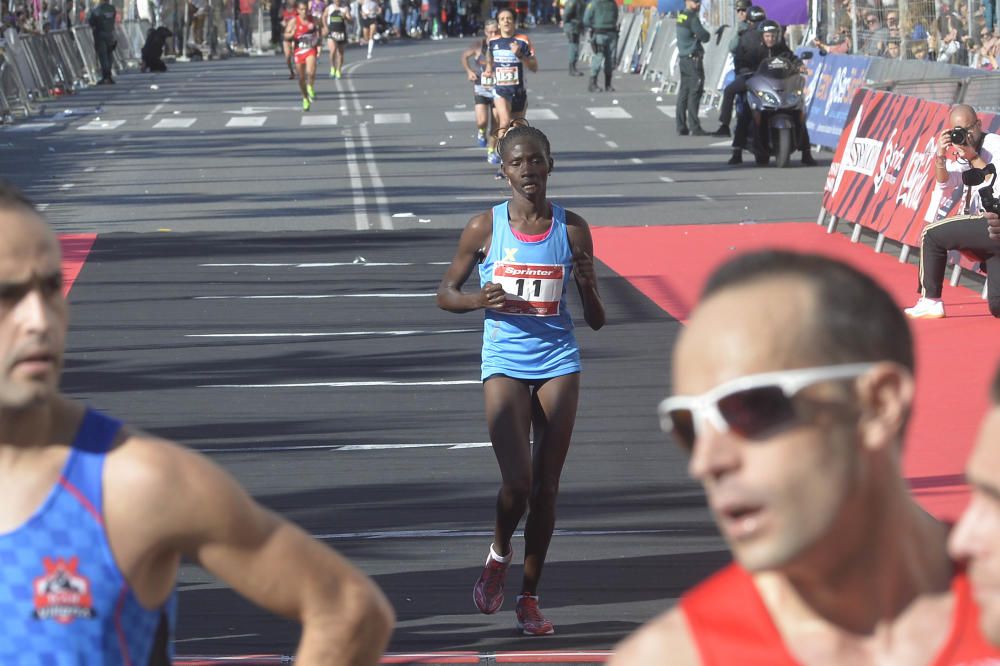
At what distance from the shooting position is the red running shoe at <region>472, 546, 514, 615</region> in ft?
23.0

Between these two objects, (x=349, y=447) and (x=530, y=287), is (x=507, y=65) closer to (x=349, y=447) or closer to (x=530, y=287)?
(x=349, y=447)

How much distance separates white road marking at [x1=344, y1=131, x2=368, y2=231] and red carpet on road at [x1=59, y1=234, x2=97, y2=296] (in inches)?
117

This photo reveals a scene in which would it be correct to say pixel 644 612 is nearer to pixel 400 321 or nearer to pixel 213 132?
pixel 400 321

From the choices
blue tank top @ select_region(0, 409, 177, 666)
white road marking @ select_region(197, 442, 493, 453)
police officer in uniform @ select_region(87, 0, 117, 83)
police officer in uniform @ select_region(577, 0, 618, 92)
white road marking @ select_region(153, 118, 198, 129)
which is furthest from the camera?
police officer in uniform @ select_region(87, 0, 117, 83)

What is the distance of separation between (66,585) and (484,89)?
22.4 m

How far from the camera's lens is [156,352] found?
13.3 metres

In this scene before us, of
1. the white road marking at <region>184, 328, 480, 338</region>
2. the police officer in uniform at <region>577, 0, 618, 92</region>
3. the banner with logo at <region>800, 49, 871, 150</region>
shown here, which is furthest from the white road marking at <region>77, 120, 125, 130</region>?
the white road marking at <region>184, 328, 480, 338</region>

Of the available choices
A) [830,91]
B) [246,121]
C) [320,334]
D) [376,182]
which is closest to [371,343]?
[320,334]

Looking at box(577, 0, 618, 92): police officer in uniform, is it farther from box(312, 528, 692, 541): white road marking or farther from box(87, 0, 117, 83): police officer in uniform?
box(312, 528, 692, 541): white road marking

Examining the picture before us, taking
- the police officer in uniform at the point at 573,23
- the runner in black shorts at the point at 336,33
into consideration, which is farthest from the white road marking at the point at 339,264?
the police officer in uniform at the point at 573,23

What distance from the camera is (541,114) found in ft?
115

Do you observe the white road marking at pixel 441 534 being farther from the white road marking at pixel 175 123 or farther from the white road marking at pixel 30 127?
the white road marking at pixel 175 123

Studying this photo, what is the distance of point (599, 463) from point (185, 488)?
7.10m

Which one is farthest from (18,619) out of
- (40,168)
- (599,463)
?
(40,168)
